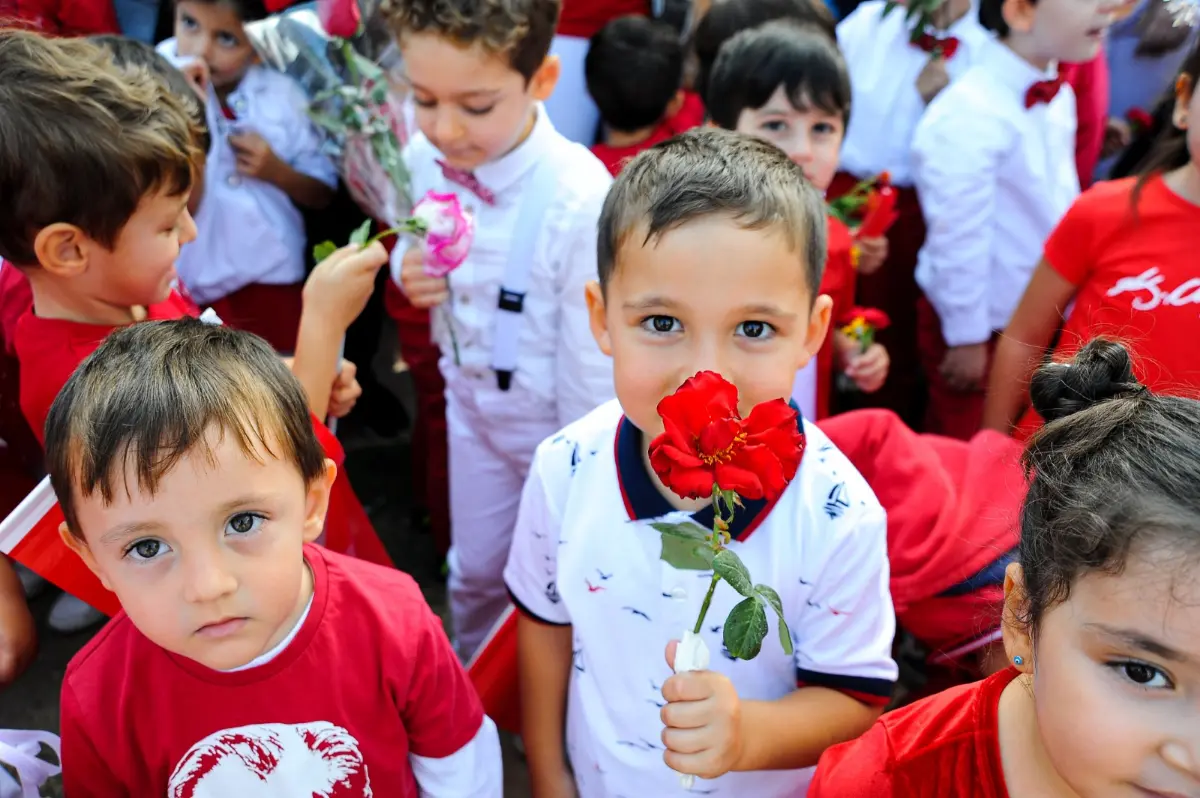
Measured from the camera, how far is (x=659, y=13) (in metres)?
3.54

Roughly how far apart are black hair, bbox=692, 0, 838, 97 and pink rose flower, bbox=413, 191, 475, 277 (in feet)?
3.99

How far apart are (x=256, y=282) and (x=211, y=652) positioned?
1853mm

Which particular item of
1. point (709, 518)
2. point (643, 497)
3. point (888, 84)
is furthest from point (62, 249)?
point (888, 84)

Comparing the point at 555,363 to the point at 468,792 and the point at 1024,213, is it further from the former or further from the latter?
the point at 1024,213

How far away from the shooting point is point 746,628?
Result: 0.97 metres

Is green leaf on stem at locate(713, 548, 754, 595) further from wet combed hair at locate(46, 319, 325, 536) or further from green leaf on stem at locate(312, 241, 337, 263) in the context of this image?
green leaf on stem at locate(312, 241, 337, 263)

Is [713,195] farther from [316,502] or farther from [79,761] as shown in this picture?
[79,761]

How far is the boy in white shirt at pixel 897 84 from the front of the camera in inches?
115

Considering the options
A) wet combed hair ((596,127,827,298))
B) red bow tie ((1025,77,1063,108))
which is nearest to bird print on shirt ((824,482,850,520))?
Answer: wet combed hair ((596,127,827,298))

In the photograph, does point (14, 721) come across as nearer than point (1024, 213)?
Yes

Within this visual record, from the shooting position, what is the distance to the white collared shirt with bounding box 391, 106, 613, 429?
207cm

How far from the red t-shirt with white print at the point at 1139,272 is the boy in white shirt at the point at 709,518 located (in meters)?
0.76

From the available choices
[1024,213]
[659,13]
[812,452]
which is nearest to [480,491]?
[812,452]

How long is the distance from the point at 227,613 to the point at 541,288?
113 centimetres
